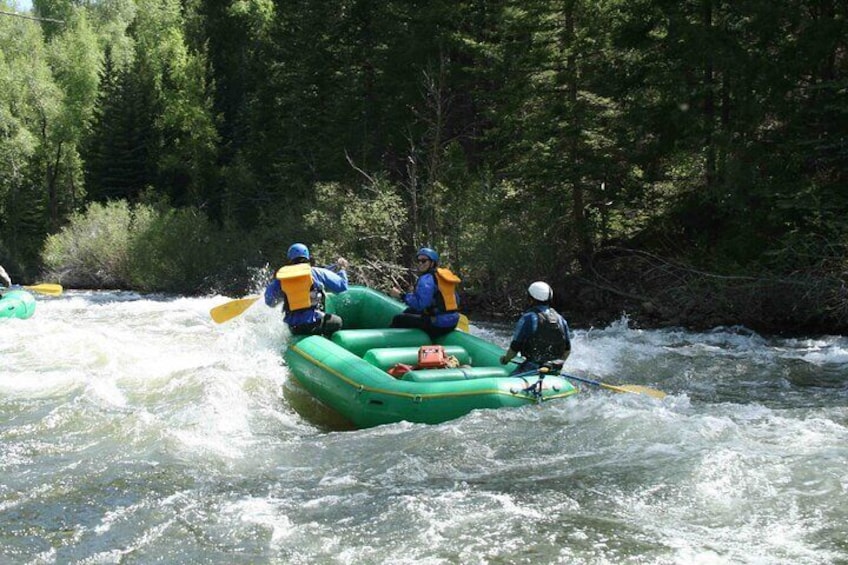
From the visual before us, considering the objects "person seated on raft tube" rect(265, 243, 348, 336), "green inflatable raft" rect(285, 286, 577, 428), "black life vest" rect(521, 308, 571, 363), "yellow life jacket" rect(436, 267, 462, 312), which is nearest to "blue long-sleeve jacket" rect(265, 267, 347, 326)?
"person seated on raft tube" rect(265, 243, 348, 336)

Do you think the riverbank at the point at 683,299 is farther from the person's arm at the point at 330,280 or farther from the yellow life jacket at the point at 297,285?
the yellow life jacket at the point at 297,285

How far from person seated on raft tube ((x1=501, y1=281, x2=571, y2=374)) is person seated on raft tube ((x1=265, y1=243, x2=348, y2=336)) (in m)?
2.34

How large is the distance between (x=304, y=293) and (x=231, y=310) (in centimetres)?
186

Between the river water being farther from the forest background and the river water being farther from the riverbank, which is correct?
the forest background

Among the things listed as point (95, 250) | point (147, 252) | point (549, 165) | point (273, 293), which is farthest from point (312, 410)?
point (95, 250)

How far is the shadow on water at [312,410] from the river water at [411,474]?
0.03 m

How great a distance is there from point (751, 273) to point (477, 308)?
5.29 metres

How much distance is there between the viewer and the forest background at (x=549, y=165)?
41.5 feet

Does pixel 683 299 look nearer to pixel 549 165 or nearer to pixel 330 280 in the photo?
pixel 549 165

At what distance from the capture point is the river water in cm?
466

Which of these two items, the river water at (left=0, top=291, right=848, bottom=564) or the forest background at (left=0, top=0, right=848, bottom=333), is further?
the forest background at (left=0, top=0, right=848, bottom=333)

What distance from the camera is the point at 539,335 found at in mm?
7430

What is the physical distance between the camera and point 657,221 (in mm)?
15531

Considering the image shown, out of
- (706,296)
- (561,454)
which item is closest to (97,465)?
(561,454)
